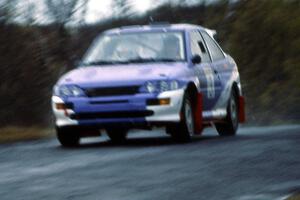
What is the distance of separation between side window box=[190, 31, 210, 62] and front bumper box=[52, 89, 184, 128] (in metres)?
1.76

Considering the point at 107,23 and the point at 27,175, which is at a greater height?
the point at 27,175

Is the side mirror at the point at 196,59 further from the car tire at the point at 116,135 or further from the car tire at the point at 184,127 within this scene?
the car tire at the point at 116,135

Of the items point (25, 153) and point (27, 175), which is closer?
point (27, 175)

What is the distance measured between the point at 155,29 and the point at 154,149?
3279mm

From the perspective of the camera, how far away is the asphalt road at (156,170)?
32.7ft

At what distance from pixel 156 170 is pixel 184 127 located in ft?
13.4

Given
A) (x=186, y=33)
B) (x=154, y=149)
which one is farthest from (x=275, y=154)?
(x=186, y=33)

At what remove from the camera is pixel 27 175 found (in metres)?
11.5

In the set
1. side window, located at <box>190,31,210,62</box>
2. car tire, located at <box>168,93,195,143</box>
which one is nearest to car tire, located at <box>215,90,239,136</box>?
side window, located at <box>190,31,210,62</box>

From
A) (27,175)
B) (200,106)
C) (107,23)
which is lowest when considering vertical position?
(107,23)

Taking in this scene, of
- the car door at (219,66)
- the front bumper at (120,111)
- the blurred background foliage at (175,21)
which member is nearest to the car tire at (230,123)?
the car door at (219,66)

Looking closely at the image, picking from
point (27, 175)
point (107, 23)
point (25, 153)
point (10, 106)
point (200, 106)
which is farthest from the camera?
point (107, 23)

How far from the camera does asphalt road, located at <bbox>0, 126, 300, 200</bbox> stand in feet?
32.7

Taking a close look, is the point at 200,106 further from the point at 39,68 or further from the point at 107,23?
the point at 107,23
